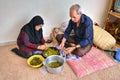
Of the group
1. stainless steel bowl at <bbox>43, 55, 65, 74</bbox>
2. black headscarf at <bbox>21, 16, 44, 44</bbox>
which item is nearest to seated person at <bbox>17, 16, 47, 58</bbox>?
black headscarf at <bbox>21, 16, 44, 44</bbox>

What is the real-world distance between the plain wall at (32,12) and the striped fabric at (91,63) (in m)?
0.80

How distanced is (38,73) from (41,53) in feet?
1.04

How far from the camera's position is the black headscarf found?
6.12 feet

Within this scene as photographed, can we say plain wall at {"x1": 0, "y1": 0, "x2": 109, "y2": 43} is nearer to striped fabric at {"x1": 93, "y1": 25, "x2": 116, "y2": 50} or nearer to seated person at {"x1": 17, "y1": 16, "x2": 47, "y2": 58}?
seated person at {"x1": 17, "y1": 16, "x2": 47, "y2": 58}

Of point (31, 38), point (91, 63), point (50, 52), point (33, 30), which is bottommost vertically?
point (91, 63)

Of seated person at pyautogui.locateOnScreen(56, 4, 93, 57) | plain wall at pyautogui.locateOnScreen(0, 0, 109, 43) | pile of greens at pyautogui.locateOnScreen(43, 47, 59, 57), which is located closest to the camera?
seated person at pyautogui.locateOnScreen(56, 4, 93, 57)

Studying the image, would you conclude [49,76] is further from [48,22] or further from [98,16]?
[98,16]

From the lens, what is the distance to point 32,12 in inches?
89.3

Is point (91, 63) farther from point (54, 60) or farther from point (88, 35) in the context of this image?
point (54, 60)

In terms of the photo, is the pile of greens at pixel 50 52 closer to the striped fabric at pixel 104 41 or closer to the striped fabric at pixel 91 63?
the striped fabric at pixel 91 63

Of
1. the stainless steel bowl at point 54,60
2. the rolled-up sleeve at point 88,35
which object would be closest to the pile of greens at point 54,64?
the stainless steel bowl at point 54,60

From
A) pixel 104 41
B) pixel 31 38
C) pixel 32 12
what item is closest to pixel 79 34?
pixel 104 41

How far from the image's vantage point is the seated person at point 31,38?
1900mm

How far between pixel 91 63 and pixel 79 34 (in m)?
0.44
